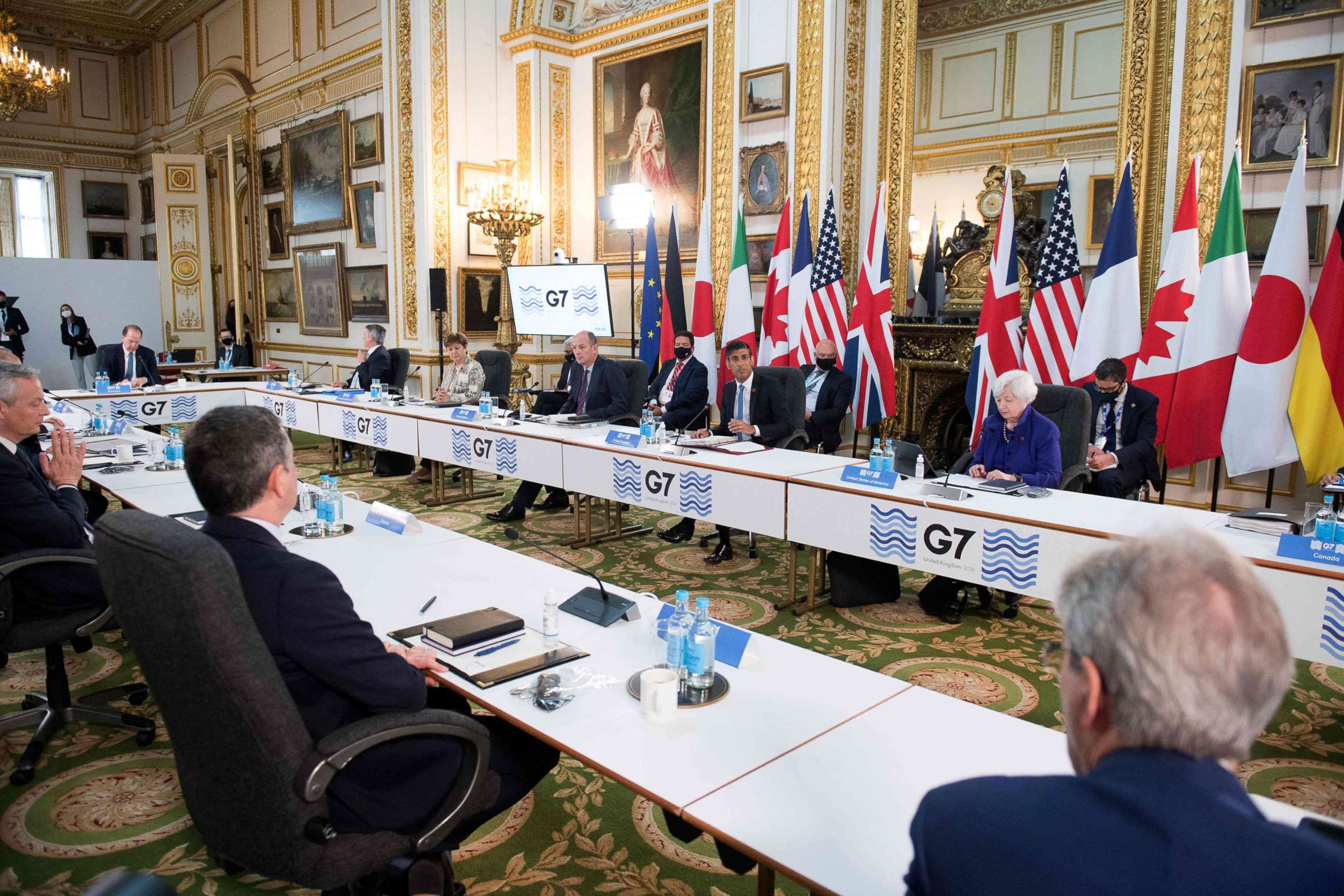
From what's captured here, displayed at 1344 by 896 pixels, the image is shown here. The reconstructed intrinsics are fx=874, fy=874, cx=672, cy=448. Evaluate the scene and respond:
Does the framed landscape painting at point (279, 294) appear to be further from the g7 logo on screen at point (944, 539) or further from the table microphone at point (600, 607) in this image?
the table microphone at point (600, 607)

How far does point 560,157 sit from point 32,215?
37.3 feet

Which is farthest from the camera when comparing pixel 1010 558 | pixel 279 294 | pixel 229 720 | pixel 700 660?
pixel 279 294

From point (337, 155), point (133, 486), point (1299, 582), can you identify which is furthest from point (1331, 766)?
point (337, 155)

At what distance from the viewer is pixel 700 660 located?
1.92 metres

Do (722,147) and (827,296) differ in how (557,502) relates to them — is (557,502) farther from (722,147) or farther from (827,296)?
(722,147)

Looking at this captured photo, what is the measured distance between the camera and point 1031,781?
855mm

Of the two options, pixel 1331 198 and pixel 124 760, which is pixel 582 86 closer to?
pixel 1331 198

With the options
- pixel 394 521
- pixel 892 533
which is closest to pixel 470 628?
pixel 394 521

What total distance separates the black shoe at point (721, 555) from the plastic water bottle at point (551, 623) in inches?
116

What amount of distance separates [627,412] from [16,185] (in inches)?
572

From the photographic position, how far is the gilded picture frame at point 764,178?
24.4ft

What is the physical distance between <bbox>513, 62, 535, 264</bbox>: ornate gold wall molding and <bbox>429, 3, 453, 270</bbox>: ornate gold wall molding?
0.77 m

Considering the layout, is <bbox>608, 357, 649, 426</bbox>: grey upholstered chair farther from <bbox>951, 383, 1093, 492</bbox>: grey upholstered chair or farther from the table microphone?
the table microphone

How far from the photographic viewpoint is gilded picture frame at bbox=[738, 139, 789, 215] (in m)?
7.43
